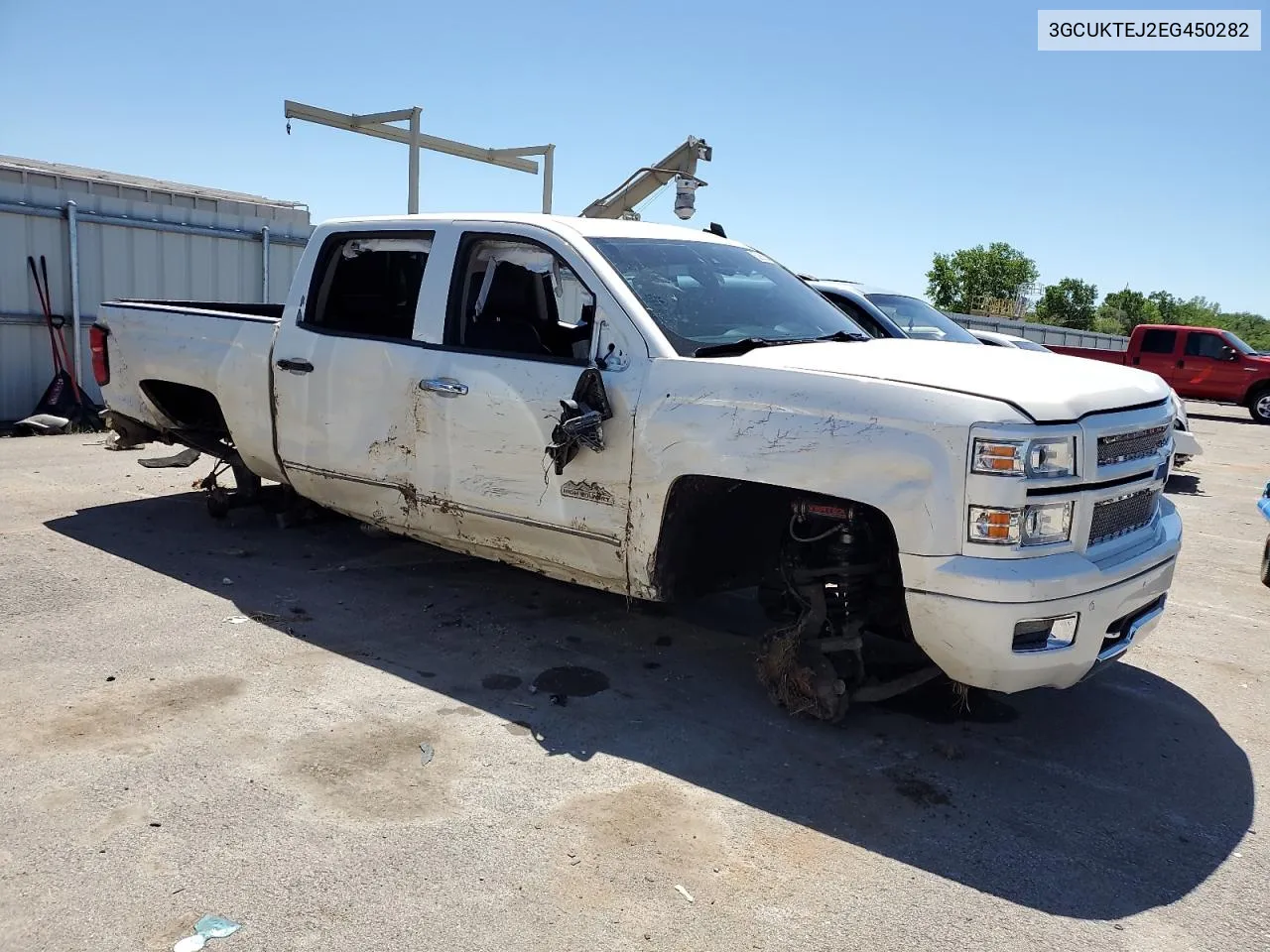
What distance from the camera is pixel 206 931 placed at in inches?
105

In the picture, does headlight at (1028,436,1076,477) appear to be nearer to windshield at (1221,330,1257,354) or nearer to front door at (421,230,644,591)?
front door at (421,230,644,591)

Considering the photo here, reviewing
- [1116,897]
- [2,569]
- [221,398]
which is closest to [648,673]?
[1116,897]

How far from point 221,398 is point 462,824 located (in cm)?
381

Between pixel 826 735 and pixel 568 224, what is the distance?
8.41ft

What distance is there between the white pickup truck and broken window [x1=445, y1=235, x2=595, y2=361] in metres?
0.02

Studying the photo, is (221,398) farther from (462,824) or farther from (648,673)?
(462,824)

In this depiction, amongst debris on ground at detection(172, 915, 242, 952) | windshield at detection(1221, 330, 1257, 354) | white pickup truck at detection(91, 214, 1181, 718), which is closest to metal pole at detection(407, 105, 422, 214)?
white pickup truck at detection(91, 214, 1181, 718)

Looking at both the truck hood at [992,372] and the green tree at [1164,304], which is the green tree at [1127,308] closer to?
the green tree at [1164,304]

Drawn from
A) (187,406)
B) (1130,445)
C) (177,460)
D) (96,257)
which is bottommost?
(177,460)

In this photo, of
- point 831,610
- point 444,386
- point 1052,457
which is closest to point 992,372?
point 1052,457

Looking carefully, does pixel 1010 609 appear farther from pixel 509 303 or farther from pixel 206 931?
pixel 509 303

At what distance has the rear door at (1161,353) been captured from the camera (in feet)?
71.2

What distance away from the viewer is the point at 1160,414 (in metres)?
3.97

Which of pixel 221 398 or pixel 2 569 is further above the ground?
pixel 221 398
